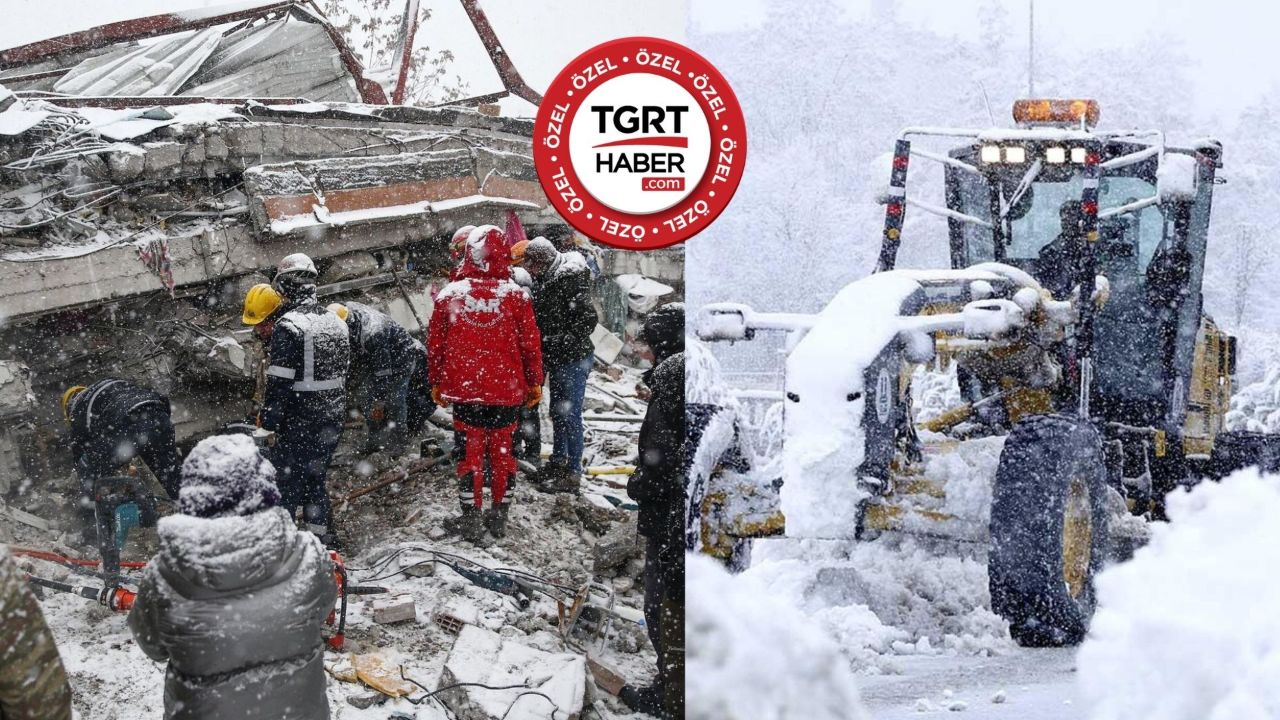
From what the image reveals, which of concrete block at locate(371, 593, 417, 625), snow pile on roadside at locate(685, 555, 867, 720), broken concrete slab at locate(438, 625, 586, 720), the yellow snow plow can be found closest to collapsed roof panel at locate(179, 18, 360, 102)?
the yellow snow plow

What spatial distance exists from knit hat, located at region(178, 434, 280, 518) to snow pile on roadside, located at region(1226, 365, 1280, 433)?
2373mm

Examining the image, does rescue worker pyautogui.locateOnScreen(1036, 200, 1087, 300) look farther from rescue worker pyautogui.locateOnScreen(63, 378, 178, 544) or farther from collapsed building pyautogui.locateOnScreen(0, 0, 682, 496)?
rescue worker pyautogui.locateOnScreen(63, 378, 178, 544)

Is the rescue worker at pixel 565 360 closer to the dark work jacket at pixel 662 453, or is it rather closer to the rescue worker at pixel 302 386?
the dark work jacket at pixel 662 453

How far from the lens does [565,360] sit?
2.79m

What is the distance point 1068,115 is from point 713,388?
3.61ft

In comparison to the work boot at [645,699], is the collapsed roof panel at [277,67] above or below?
above

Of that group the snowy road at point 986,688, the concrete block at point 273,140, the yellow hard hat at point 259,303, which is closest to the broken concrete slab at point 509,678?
the snowy road at point 986,688

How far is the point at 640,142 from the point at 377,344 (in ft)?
2.77

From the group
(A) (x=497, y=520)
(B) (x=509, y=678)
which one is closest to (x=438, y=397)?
(A) (x=497, y=520)

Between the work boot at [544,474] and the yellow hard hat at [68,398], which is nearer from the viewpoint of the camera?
the yellow hard hat at [68,398]

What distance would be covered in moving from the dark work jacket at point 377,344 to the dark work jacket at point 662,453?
63 cm

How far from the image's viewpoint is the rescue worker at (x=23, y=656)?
1.87 metres

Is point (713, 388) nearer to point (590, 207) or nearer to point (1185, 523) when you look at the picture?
point (590, 207)

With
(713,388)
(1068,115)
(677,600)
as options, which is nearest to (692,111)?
(713,388)
